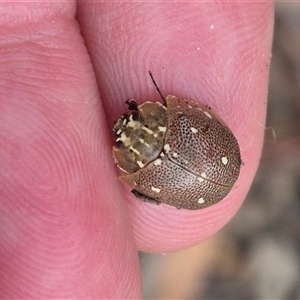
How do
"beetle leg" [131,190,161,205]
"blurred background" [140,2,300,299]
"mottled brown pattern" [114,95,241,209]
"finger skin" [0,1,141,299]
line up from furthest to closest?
"blurred background" [140,2,300,299], "beetle leg" [131,190,161,205], "mottled brown pattern" [114,95,241,209], "finger skin" [0,1,141,299]

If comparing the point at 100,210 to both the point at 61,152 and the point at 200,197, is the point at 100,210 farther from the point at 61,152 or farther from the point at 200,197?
the point at 200,197

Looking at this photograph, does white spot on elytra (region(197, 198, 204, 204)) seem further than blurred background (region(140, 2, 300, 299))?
No

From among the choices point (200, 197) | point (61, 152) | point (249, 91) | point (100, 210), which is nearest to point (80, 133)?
point (61, 152)

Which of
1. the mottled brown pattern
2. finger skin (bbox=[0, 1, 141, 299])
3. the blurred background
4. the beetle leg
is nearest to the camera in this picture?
finger skin (bbox=[0, 1, 141, 299])

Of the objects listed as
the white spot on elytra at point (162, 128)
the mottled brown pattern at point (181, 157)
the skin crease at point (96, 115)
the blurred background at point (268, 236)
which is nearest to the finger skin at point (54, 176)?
the skin crease at point (96, 115)

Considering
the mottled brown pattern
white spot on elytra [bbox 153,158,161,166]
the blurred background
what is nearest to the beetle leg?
the mottled brown pattern

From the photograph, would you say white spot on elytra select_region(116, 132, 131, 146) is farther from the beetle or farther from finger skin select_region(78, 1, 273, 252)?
finger skin select_region(78, 1, 273, 252)

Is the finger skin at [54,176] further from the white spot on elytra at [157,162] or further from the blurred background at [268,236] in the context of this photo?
the blurred background at [268,236]

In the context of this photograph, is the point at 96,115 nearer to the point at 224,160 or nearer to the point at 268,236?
the point at 224,160

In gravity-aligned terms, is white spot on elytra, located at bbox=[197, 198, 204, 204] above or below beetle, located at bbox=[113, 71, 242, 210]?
below
